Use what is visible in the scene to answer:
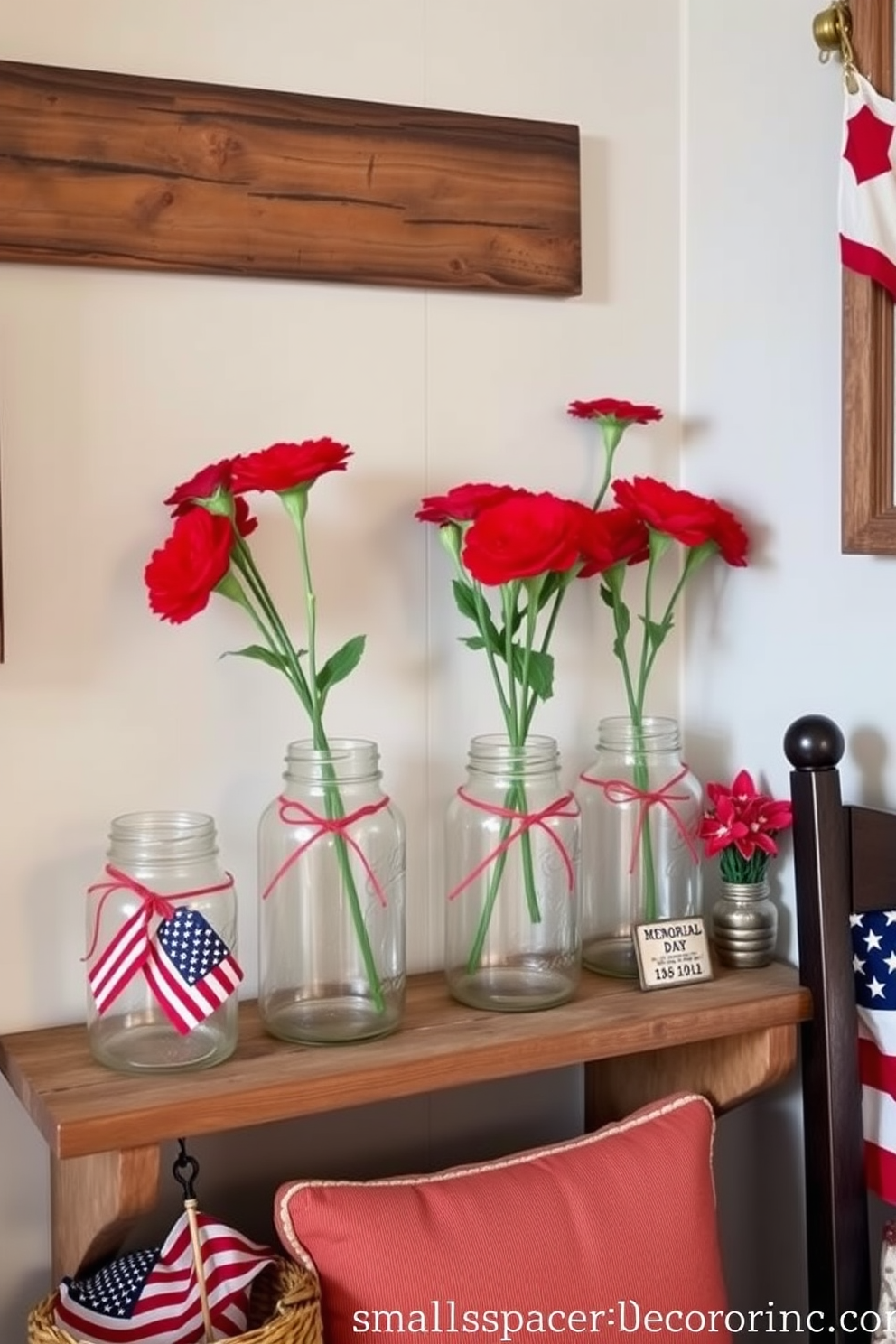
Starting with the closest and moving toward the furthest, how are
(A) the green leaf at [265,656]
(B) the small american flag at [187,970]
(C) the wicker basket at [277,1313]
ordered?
(C) the wicker basket at [277,1313] → (B) the small american flag at [187,970] → (A) the green leaf at [265,656]

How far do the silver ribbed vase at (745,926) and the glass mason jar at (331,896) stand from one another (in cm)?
33

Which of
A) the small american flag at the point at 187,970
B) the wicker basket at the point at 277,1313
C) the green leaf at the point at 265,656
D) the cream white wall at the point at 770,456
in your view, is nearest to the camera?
the wicker basket at the point at 277,1313

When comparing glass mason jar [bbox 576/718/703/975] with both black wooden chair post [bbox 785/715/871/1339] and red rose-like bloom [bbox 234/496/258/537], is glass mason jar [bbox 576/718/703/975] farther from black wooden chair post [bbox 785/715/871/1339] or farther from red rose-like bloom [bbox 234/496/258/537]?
red rose-like bloom [bbox 234/496/258/537]

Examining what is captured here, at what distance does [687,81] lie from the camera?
154 centimetres

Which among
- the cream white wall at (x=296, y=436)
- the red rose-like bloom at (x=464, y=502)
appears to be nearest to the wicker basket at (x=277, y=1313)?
the cream white wall at (x=296, y=436)

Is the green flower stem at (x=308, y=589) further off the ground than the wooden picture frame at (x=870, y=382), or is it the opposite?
the wooden picture frame at (x=870, y=382)

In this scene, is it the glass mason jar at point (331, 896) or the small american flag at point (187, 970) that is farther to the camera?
the glass mason jar at point (331, 896)

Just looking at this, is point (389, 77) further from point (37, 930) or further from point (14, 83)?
point (37, 930)

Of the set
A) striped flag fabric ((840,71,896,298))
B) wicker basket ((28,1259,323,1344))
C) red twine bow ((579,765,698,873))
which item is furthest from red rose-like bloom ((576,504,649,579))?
wicker basket ((28,1259,323,1344))

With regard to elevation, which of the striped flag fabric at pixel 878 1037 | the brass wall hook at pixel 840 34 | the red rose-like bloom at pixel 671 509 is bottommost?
the striped flag fabric at pixel 878 1037

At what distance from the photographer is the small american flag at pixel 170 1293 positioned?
3.65ft

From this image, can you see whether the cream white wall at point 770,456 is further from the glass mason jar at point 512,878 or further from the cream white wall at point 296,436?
the glass mason jar at point 512,878

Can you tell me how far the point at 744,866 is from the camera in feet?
4.69

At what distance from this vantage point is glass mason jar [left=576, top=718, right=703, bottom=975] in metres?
1.44
